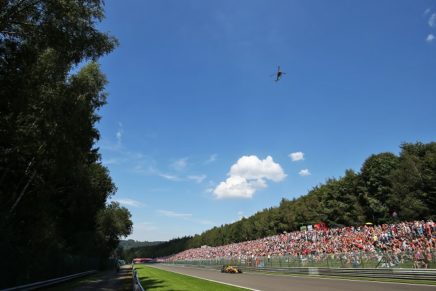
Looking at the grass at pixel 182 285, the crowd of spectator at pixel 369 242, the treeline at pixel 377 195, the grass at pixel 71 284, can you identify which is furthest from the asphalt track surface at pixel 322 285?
the treeline at pixel 377 195

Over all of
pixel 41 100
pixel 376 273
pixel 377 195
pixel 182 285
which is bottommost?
pixel 182 285

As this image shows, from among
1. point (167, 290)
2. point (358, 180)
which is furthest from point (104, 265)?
point (167, 290)

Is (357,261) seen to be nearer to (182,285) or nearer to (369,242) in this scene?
(369,242)

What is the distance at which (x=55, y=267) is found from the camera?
101ft

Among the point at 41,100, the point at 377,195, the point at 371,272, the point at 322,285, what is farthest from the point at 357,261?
the point at 377,195

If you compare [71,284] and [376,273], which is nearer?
[376,273]

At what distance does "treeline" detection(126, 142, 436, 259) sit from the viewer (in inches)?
1816

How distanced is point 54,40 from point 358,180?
5276cm

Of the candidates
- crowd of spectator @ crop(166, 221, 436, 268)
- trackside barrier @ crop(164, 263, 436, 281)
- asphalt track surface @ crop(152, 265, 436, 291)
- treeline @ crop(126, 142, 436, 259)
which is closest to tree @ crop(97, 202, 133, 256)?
treeline @ crop(126, 142, 436, 259)

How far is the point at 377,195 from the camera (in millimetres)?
56812

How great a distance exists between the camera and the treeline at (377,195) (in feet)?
151

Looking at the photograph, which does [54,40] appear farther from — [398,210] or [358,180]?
[358,180]

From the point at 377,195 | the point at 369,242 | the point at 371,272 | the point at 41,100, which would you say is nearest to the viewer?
the point at 41,100

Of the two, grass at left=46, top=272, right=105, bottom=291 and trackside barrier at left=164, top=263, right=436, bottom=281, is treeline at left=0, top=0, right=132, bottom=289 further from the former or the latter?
trackside barrier at left=164, top=263, right=436, bottom=281
